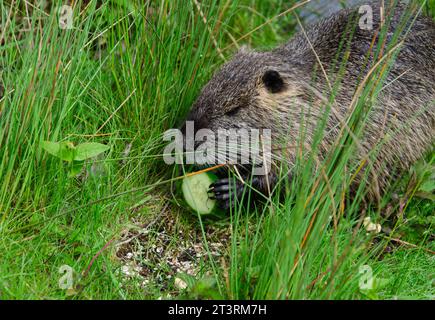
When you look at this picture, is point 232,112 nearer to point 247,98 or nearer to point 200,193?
point 247,98

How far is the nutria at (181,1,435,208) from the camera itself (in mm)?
3467

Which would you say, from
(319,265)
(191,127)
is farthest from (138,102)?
(319,265)

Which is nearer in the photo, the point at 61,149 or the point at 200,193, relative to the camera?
the point at 61,149

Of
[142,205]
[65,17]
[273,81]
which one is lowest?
[142,205]

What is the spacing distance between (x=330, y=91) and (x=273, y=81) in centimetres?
28

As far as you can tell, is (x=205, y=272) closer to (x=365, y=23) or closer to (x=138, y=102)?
(x=138, y=102)

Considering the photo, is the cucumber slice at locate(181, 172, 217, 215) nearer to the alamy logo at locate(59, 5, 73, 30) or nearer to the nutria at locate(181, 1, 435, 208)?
the nutria at locate(181, 1, 435, 208)

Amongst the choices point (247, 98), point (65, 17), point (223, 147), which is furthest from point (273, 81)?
point (65, 17)

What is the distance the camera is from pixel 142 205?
3.45 meters

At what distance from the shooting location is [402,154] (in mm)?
3777

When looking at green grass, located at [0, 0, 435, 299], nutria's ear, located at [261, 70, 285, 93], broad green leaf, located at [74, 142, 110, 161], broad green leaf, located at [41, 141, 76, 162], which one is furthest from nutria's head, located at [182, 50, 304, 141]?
broad green leaf, located at [41, 141, 76, 162]

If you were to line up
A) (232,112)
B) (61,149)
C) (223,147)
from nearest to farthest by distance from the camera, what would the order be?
(61,149)
(223,147)
(232,112)

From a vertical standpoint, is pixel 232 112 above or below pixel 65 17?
below

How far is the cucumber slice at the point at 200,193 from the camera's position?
3404 millimetres
